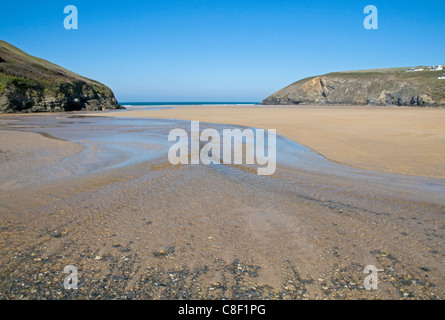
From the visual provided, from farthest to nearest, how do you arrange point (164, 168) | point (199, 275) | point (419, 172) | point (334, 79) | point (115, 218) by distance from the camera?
point (334, 79) → point (164, 168) → point (419, 172) → point (115, 218) → point (199, 275)

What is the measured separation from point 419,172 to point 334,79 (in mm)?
80025

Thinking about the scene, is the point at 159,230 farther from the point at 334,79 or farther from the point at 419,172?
the point at 334,79

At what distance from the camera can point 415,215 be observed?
13.9ft

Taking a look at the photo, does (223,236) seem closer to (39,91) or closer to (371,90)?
(39,91)

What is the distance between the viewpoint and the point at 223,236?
11.7 feet

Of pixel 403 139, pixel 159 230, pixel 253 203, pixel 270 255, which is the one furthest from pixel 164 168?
pixel 403 139

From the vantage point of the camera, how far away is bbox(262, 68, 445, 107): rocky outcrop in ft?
176

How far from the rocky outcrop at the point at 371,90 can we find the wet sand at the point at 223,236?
185 ft

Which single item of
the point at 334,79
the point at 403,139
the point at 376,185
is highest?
the point at 334,79

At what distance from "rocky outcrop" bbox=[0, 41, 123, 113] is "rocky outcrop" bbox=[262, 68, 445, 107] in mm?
54706

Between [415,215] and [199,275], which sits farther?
[415,215]

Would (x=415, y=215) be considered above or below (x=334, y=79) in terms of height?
below

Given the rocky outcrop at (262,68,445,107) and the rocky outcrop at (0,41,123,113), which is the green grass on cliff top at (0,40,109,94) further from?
the rocky outcrop at (262,68,445,107)

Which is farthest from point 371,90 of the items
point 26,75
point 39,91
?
point 26,75
